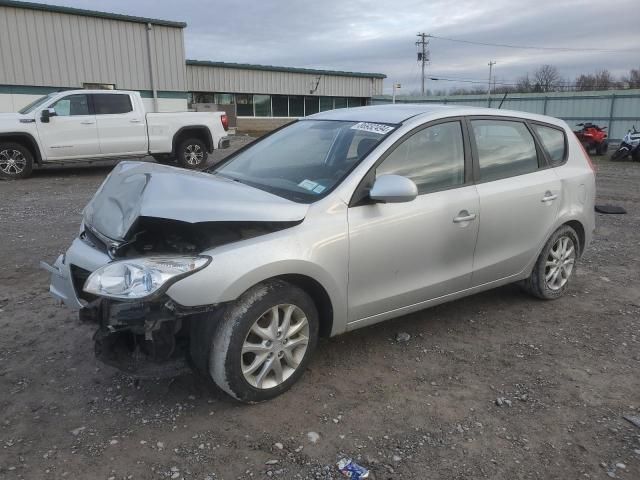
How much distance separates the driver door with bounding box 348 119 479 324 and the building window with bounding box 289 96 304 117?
30862 mm

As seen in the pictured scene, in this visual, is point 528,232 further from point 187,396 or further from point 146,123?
→ point 146,123

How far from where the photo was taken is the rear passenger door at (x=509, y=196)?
3.98 meters

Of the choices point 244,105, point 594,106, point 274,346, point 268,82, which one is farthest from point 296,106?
point 274,346

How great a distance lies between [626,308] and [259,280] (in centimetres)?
351

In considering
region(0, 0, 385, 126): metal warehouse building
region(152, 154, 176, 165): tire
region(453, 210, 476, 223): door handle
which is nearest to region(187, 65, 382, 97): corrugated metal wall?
region(0, 0, 385, 126): metal warehouse building

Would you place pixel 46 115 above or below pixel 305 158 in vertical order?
above

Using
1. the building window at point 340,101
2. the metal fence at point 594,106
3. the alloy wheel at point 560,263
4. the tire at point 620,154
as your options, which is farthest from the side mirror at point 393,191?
the building window at point 340,101

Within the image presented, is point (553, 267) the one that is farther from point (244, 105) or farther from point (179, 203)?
point (244, 105)

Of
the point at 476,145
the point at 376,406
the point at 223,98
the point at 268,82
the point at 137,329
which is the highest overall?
the point at 268,82

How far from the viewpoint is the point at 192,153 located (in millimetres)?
13398

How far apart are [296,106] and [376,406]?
3248 cm

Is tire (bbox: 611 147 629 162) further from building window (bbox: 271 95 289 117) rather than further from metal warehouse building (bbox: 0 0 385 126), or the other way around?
building window (bbox: 271 95 289 117)

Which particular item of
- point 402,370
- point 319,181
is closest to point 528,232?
point 402,370

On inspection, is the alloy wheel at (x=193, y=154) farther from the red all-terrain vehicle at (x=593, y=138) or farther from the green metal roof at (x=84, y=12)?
the red all-terrain vehicle at (x=593, y=138)
